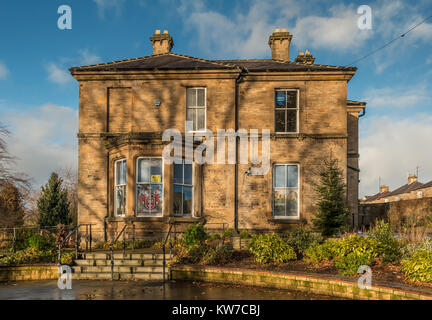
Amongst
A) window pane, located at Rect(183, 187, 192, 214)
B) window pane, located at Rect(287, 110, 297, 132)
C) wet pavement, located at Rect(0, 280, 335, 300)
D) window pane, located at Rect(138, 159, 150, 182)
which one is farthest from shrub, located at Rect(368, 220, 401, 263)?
window pane, located at Rect(138, 159, 150, 182)

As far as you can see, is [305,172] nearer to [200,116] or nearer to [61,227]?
[200,116]

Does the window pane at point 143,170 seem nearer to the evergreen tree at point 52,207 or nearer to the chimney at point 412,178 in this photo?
the evergreen tree at point 52,207

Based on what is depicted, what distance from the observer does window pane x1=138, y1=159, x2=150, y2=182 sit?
44.8ft

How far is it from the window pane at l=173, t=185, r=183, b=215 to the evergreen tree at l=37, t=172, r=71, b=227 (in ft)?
49.0

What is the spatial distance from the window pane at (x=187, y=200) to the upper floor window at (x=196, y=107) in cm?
275

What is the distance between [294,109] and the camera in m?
15.0

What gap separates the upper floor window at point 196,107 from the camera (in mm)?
14742

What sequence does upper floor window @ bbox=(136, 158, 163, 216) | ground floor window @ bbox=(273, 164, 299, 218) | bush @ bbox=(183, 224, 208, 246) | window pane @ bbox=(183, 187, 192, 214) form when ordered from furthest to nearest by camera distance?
ground floor window @ bbox=(273, 164, 299, 218) → window pane @ bbox=(183, 187, 192, 214) → upper floor window @ bbox=(136, 158, 163, 216) → bush @ bbox=(183, 224, 208, 246)

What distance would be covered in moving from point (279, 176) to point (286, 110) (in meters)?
3.02

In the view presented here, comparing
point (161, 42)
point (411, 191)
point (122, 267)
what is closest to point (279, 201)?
point (122, 267)

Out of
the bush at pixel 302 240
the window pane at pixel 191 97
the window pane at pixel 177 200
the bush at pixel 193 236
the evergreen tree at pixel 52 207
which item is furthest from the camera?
the evergreen tree at pixel 52 207

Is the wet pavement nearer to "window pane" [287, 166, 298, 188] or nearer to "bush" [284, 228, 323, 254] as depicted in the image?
"bush" [284, 228, 323, 254]

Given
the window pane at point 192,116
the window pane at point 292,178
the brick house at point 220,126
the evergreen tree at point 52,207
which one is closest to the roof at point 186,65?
the brick house at point 220,126

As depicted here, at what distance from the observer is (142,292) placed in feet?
27.3
